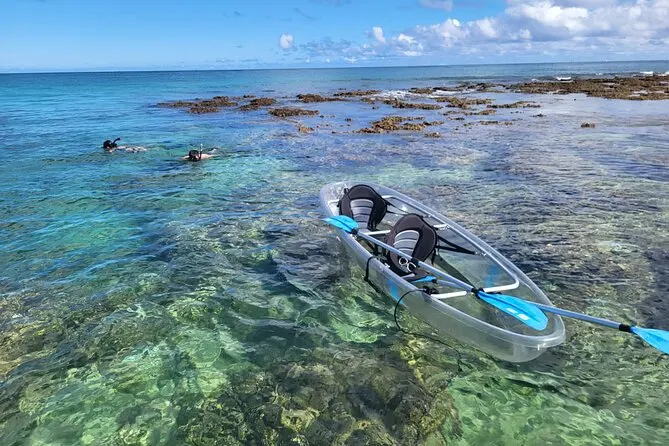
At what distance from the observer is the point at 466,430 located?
19.8 feet

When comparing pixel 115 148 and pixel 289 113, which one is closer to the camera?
pixel 115 148

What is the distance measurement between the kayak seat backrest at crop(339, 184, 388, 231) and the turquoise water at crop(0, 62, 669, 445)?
1.12 metres

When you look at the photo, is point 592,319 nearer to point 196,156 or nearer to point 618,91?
point 196,156

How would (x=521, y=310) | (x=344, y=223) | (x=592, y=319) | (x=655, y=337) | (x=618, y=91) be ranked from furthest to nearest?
(x=618, y=91), (x=344, y=223), (x=521, y=310), (x=592, y=319), (x=655, y=337)

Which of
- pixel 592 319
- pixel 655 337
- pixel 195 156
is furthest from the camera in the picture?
pixel 195 156

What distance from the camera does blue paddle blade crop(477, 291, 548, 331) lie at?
650 centimetres

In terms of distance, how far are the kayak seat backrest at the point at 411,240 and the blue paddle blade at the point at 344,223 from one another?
84 cm

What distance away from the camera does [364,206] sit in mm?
11453

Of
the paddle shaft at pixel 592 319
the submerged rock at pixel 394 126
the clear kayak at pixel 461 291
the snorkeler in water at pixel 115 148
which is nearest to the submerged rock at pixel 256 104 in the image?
the submerged rock at pixel 394 126

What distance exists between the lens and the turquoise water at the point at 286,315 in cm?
620

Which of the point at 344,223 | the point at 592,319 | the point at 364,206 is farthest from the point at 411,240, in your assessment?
the point at 592,319

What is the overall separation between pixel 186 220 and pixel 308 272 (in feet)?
17.9

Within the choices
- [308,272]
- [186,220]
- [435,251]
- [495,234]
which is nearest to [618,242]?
[495,234]

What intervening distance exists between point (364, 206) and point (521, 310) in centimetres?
545
